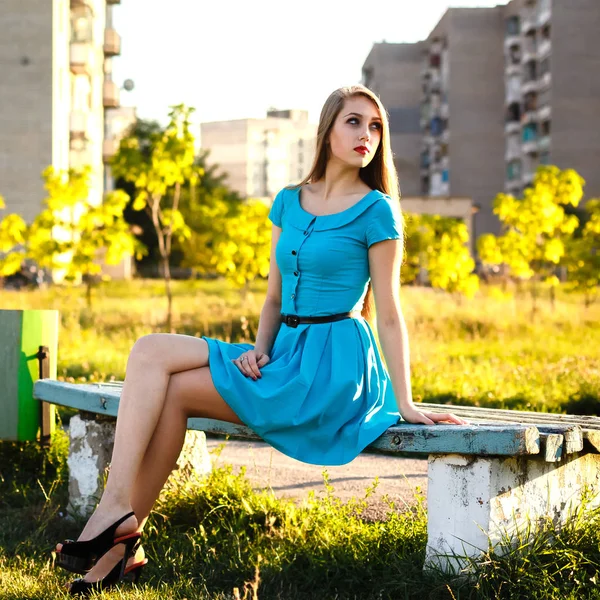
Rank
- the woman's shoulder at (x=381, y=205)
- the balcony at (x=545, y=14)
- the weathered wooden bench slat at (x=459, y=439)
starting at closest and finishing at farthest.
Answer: the weathered wooden bench slat at (x=459, y=439)
the woman's shoulder at (x=381, y=205)
the balcony at (x=545, y=14)

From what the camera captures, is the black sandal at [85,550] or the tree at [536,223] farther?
the tree at [536,223]

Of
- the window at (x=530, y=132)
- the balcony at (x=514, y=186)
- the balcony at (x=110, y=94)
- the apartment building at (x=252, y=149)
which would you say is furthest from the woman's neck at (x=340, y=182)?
the apartment building at (x=252, y=149)

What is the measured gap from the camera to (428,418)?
362cm

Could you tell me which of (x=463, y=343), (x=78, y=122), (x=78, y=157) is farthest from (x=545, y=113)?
(x=463, y=343)

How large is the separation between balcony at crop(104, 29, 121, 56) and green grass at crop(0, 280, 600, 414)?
2445cm

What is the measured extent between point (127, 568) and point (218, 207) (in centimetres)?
1553

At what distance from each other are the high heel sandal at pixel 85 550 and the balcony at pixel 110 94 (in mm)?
39314

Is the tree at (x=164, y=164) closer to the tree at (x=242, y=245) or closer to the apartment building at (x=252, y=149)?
the tree at (x=242, y=245)

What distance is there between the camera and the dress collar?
3854 millimetres

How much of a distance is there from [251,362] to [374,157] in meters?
1.01

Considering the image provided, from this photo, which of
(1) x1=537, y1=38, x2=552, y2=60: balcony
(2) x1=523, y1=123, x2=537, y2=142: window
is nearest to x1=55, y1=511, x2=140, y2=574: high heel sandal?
(1) x1=537, y1=38, x2=552, y2=60: balcony

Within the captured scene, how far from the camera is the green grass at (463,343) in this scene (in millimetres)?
7574

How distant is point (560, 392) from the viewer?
24.7 ft

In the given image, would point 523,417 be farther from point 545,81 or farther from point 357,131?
point 545,81
